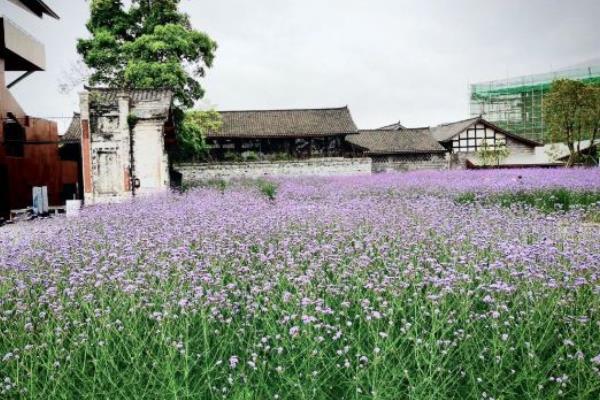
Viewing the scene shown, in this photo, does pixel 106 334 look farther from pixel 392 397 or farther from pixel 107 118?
pixel 107 118

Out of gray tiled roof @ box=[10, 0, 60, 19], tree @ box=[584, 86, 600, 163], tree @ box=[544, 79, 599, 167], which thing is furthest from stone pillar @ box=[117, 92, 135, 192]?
tree @ box=[584, 86, 600, 163]

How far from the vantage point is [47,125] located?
22109mm

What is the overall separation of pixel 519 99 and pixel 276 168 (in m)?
41.1

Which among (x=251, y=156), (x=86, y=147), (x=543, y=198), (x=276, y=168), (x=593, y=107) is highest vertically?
(x=593, y=107)

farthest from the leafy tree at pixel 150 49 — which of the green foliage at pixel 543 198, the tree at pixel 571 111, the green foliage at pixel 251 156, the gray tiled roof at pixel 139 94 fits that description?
the tree at pixel 571 111

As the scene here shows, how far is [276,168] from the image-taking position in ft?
122

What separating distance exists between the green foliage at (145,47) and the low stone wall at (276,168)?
29.6ft

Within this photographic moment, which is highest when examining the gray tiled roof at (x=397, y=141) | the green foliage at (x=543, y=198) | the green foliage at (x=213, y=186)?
the gray tiled roof at (x=397, y=141)

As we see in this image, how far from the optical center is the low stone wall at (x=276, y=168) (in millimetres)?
36541

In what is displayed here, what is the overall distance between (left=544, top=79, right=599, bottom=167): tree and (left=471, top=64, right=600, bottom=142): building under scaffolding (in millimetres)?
24011

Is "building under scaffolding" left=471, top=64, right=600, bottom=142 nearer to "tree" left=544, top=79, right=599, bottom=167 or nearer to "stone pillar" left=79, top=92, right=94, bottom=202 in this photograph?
"tree" left=544, top=79, right=599, bottom=167

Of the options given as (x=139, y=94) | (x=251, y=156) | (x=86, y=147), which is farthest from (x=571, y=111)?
(x=86, y=147)

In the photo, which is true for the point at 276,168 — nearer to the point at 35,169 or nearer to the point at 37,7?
the point at 37,7

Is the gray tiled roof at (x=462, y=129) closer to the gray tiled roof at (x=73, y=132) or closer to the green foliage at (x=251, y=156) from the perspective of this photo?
the green foliage at (x=251, y=156)
